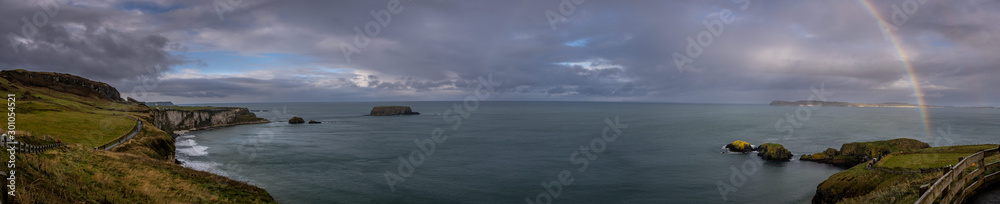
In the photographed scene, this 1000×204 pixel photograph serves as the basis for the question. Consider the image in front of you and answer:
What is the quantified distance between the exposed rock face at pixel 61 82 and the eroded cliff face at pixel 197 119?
93.2 feet

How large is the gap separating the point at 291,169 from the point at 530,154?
35219 millimetres

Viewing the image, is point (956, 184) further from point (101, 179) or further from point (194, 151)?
point (194, 151)

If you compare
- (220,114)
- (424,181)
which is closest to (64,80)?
(220,114)

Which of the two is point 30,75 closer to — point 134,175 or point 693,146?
point 134,175

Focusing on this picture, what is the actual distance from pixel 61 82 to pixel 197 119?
4028 centimetres

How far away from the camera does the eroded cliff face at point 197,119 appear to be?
11306cm

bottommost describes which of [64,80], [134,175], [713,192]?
[713,192]

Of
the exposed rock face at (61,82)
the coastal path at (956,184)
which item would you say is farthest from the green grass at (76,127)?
the exposed rock face at (61,82)

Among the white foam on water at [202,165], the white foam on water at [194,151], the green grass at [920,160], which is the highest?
the green grass at [920,160]

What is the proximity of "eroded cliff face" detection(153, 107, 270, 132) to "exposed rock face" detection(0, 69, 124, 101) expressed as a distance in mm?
28397

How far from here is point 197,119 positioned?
127m

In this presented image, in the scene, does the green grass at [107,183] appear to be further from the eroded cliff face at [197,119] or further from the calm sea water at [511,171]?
the eroded cliff face at [197,119]

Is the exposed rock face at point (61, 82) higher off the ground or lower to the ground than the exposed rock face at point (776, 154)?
higher

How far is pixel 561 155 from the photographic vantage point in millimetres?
70375
